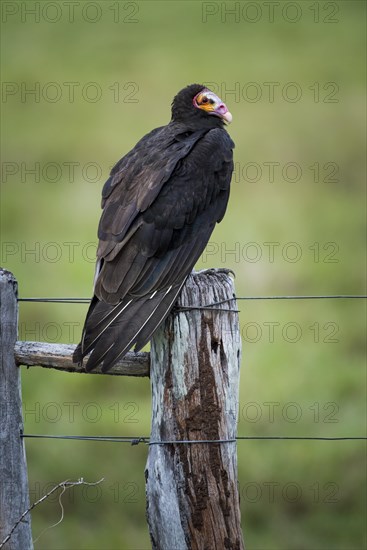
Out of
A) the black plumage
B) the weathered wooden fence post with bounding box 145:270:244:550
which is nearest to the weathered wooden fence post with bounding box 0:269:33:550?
the black plumage

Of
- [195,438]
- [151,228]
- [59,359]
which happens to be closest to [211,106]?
[151,228]

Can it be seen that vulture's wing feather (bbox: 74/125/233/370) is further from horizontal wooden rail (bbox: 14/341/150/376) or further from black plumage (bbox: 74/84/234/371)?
horizontal wooden rail (bbox: 14/341/150/376)

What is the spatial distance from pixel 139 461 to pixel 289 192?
792 centimetres

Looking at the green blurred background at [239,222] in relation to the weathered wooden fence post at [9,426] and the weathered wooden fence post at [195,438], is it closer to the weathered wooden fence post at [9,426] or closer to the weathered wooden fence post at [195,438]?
the weathered wooden fence post at [9,426]

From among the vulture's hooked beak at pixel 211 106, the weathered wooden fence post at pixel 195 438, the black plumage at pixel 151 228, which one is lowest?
the weathered wooden fence post at pixel 195 438

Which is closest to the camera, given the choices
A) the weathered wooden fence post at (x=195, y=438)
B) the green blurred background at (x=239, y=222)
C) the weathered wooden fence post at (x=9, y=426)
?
the weathered wooden fence post at (x=195, y=438)

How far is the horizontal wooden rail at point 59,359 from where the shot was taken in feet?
14.5

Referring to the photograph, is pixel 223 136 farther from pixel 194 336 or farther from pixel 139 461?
pixel 139 461

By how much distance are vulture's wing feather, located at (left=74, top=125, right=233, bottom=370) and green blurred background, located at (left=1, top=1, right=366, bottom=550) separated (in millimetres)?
2727

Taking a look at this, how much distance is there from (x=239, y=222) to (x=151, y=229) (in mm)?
8800

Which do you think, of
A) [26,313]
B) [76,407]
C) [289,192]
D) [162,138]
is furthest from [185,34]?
[162,138]

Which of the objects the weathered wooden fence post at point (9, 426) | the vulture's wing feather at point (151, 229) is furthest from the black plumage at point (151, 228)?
the weathered wooden fence post at point (9, 426)

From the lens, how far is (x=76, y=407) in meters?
9.12

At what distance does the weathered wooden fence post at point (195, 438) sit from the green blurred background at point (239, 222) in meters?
2.73
